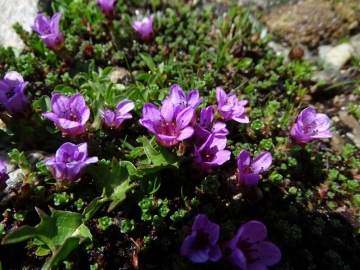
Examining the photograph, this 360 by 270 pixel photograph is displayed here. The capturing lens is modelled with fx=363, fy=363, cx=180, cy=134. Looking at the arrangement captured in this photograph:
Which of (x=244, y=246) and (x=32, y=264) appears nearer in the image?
(x=244, y=246)

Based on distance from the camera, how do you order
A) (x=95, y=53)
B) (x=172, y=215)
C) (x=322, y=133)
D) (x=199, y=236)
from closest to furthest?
1. (x=199, y=236)
2. (x=172, y=215)
3. (x=322, y=133)
4. (x=95, y=53)

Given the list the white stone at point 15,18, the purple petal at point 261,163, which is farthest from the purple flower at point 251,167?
the white stone at point 15,18

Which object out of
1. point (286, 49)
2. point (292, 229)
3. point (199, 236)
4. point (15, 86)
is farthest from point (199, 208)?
point (286, 49)

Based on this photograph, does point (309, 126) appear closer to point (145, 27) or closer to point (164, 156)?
point (164, 156)

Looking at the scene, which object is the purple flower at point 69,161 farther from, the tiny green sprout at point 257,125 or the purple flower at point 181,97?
the tiny green sprout at point 257,125

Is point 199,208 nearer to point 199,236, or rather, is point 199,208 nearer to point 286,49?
point 199,236

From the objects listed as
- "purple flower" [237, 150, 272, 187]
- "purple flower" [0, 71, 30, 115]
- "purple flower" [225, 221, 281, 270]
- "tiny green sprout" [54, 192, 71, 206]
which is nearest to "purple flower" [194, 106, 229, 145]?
"purple flower" [237, 150, 272, 187]

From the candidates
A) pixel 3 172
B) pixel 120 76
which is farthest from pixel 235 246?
pixel 120 76
